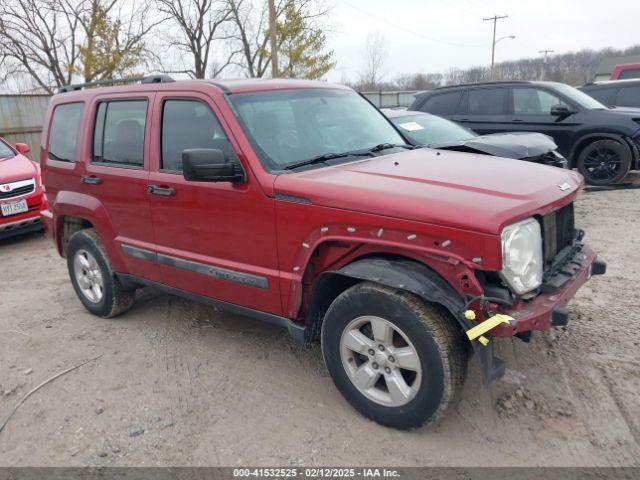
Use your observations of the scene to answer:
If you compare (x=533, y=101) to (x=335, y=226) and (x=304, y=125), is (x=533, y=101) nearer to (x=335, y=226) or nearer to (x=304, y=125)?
(x=304, y=125)

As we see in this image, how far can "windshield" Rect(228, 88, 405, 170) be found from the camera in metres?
3.28

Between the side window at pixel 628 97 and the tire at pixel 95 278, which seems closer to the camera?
the tire at pixel 95 278

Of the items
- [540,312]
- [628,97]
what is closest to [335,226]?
[540,312]

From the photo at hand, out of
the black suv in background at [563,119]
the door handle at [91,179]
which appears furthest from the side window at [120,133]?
the black suv in background at [563,119]

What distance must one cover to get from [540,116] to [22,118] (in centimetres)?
1425

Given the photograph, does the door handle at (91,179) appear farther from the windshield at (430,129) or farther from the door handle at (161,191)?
the windshield at (430,129)

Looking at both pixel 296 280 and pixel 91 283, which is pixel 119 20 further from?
pixel 296 280

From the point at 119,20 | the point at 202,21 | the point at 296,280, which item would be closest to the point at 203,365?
the point at 296,280

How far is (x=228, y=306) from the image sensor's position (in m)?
3.59

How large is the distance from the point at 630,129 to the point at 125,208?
312 inches

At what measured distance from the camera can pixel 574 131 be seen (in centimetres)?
855

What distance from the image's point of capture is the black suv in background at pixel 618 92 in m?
10.3

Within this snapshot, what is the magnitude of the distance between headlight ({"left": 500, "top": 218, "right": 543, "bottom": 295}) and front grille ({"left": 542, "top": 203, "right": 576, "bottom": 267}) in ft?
0.48

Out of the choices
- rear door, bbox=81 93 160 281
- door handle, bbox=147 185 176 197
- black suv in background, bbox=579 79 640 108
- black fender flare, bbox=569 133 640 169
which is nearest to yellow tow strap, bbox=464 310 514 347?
door handle, bbox=147 185 176 197
